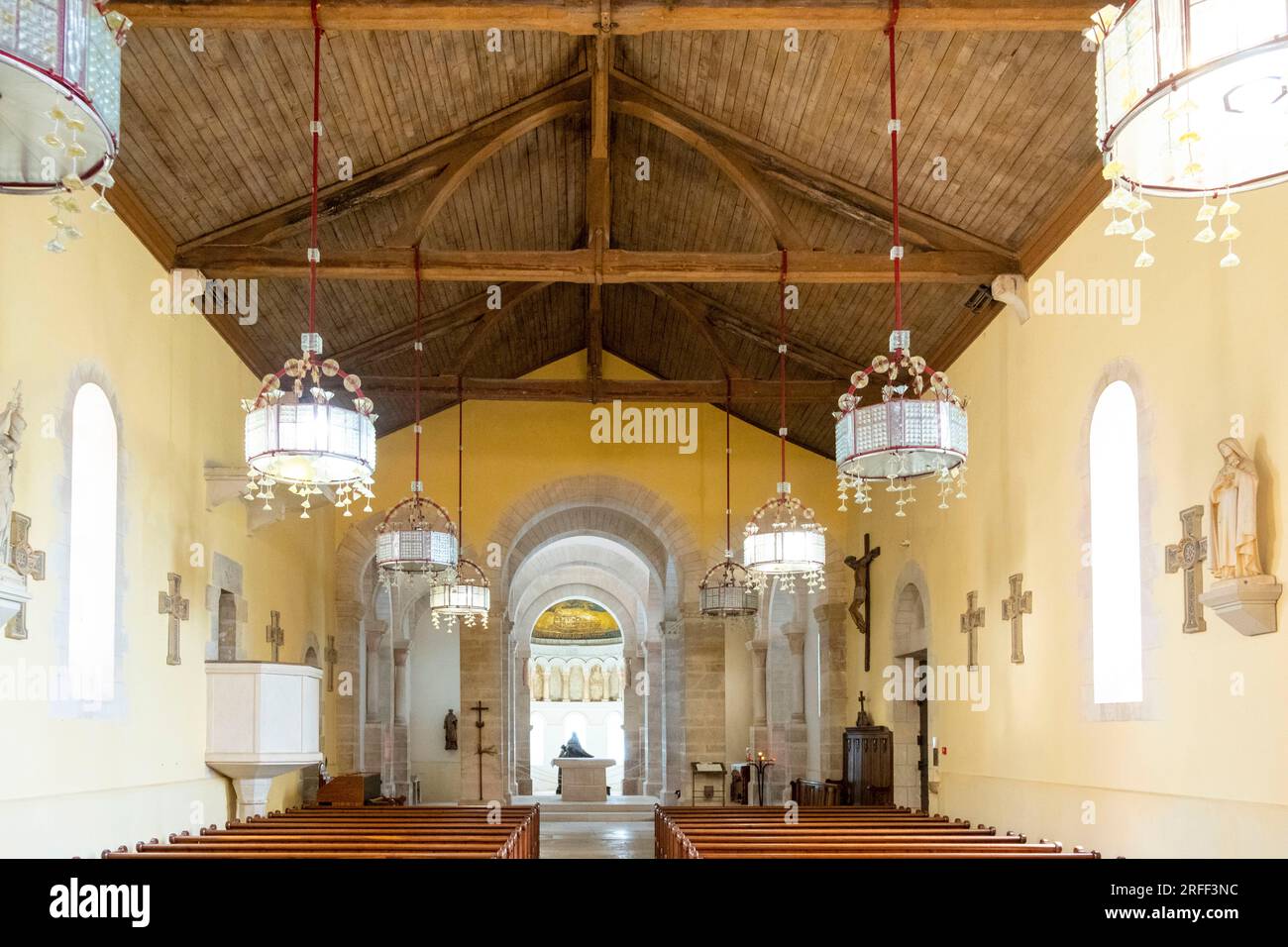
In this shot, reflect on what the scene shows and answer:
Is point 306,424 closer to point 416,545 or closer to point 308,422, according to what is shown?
point 308,422

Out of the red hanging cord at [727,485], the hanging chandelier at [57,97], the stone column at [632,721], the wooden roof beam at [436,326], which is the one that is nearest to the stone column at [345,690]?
the wooden roof beam at [436,326]

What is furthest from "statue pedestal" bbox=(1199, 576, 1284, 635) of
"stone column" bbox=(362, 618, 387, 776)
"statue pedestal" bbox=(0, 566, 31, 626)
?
"stone column" bbox=(362, 618, 387, 776)

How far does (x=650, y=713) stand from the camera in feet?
84.3

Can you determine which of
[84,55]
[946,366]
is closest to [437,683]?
[946,366]

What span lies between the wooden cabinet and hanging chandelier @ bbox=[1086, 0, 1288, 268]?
36.0ft

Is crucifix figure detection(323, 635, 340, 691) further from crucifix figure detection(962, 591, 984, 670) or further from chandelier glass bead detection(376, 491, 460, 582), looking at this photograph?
crucifix figure detection(962, 591, 984, 670)

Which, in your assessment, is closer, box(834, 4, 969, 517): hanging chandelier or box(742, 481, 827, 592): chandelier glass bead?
box(834, 4, 969, 517): hanging chandelier

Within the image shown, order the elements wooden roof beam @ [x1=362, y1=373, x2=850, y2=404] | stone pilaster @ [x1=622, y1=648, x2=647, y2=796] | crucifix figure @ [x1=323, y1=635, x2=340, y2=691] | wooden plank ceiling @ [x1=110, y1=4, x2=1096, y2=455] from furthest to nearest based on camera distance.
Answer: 1. stone pilaster @ [x1=622, y1=648, x2=647, y2=796]
2. crucifix figure @ [x1=323, y1=635, x2=340, y2=691]
3. wooden roof beam @ [x1=362, y1=373, x2=850, y2=404]
4. wooden plank ceiling @ [x1=110, y1=4, x2=1096, y2=455]

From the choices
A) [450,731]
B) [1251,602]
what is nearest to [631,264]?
[1251,602]

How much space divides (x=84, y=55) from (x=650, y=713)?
74.1 ft

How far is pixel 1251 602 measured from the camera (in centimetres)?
664

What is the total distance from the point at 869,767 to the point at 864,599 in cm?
225

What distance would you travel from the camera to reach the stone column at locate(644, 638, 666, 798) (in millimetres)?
24672
